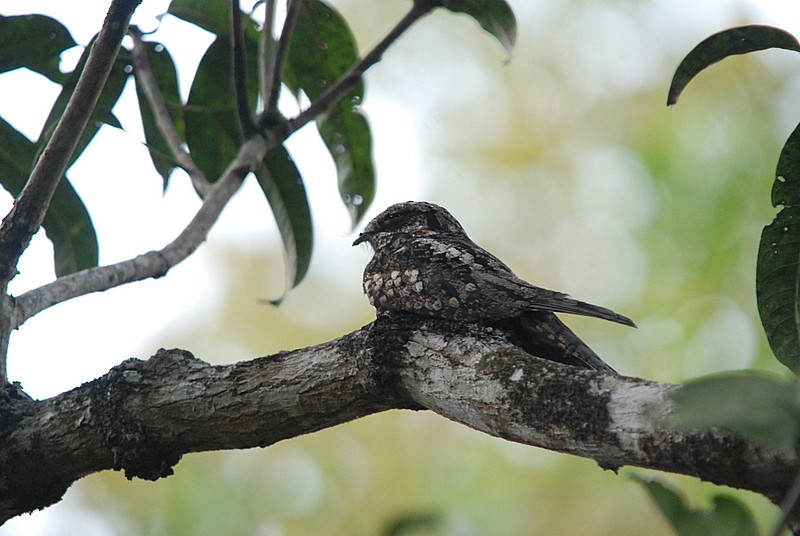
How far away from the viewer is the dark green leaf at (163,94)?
11.6ft

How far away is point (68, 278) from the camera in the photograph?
8.41ft

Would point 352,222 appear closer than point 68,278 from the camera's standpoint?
No

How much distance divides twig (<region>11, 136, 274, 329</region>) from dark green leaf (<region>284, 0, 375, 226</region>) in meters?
0.57

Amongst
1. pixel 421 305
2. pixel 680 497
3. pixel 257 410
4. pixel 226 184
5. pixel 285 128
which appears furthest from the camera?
pixel 285 128

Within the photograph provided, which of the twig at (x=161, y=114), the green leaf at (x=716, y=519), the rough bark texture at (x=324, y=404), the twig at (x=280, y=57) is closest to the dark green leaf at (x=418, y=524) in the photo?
the green leaf at (x=716, y=519)

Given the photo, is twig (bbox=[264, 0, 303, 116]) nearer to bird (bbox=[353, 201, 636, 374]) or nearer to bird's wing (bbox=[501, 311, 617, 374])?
bird (bbox=[353, 201, 636, 374])

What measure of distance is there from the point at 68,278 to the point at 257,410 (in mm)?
794

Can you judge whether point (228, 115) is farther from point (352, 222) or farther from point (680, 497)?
point (680, 497)

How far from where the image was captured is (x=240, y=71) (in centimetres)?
306

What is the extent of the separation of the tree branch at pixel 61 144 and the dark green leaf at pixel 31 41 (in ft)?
3.04

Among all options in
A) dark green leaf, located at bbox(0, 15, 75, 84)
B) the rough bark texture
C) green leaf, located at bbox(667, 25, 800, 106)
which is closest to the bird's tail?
the rough bark texture

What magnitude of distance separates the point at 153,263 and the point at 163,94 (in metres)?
1.14

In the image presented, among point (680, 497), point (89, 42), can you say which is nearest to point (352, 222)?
point (89, 42)

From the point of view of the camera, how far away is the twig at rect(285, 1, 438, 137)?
128 inches
